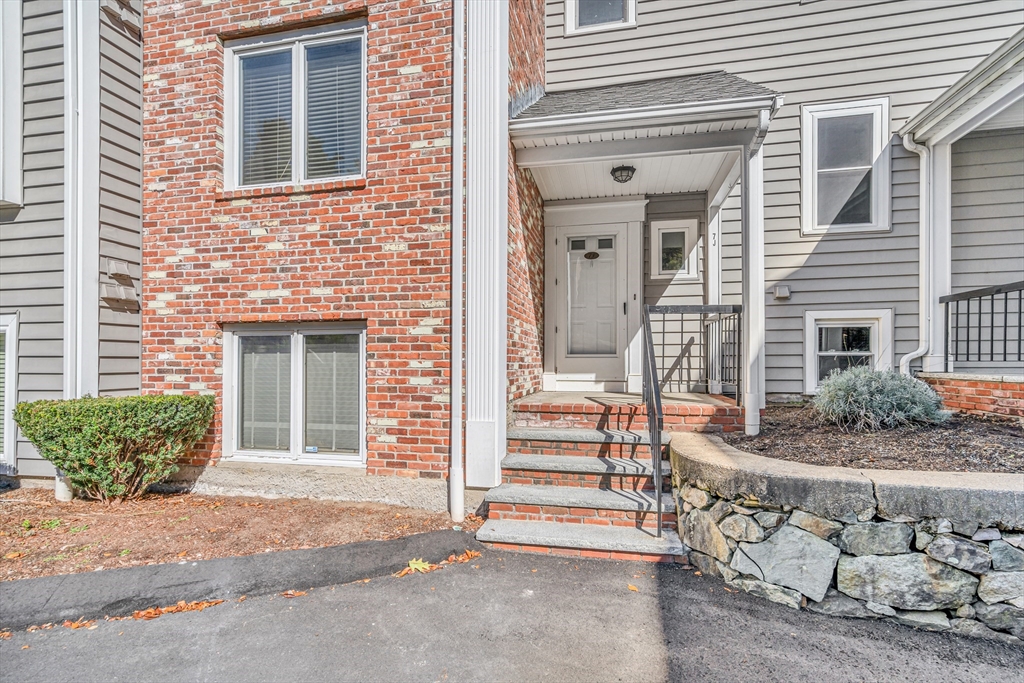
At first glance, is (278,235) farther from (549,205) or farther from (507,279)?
(549,205)

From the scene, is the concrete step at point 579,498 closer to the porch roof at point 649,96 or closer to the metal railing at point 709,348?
the metal railing at point 709,348

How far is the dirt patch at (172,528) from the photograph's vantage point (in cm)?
313

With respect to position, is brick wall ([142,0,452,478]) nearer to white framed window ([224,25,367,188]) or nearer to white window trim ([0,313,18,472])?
white framed window ([224,25,367,188])

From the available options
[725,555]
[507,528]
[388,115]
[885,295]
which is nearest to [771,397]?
[885,295]

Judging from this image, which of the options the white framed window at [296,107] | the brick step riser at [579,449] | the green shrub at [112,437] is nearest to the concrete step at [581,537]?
the brick step riser at [579,449]

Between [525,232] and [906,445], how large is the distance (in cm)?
333

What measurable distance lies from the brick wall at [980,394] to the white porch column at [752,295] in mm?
1773

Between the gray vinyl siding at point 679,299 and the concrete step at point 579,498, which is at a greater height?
the gray vinyl siding at point 679,299

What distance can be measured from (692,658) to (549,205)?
4.64 meters

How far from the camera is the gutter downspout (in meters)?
3.78

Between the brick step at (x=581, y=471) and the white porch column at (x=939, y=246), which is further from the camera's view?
the white porch column at (x=939, y=246)

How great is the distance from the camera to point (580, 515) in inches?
138

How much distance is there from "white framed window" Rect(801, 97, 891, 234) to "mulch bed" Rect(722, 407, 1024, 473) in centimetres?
234

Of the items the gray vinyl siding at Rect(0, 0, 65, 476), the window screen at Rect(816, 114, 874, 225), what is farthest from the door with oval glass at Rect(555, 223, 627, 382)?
the gray vinyl siding at Rect(0, 0, 65, 476)
